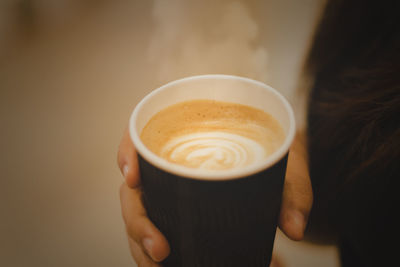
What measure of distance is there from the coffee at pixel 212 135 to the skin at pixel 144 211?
8cm

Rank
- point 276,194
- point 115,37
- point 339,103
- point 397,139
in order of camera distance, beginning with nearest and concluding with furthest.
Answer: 1. point 276,194
2. point 397,139
3. point 339,103
4. point 115,37

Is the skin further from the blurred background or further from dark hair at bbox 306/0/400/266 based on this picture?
the blurred background

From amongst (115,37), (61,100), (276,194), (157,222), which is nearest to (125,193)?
(157,222)

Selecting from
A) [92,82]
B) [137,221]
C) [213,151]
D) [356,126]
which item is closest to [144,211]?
[137,221]

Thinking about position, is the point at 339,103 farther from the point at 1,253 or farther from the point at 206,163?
the point at 1,253

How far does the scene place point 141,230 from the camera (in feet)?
1.49

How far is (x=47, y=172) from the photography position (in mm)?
868

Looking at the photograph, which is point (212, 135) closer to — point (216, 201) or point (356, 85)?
point (216, 201)

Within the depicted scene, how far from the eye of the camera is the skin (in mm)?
416

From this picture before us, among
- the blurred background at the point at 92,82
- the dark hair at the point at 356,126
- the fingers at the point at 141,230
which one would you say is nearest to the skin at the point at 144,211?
the fingers at the point at 141,230

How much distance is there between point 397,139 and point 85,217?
770 millimetres

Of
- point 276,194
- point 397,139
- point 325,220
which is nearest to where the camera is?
point 276,194

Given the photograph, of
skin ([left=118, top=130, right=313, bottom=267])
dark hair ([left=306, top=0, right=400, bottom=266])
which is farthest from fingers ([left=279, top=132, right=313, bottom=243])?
dark hair ([left=306, top=0, right=400, bottom=266])

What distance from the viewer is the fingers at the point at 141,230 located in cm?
40
